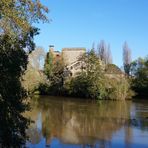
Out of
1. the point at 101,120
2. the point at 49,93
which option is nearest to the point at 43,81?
the point at 49,93

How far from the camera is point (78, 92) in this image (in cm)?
6462

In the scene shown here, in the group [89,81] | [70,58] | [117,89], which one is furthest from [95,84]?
[70,58]

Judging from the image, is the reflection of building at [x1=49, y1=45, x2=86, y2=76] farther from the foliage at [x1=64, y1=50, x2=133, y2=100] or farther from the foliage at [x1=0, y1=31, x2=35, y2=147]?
the foliage at [x1=0, y1=31, x2=35, y2=147]

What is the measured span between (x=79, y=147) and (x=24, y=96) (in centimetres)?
660

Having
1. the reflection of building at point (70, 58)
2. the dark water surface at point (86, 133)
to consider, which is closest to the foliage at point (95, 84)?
the reflection of building at point (70, 58)

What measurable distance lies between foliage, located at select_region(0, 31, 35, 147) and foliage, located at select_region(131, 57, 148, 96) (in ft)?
184

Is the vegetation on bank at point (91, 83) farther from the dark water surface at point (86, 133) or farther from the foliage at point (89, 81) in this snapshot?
the dark water surface at point (86, 133)

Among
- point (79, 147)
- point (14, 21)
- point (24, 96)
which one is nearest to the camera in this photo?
point (14, 21)

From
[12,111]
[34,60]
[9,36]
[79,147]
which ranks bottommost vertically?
[79,147]

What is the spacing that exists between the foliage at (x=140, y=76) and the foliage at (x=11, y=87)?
56.1 metres

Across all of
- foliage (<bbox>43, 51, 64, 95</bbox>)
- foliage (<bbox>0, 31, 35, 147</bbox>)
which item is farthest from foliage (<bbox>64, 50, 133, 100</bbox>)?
foliage (<bbox>0, 31, 35, 147</bbox>)

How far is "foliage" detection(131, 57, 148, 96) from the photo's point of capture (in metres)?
67.4

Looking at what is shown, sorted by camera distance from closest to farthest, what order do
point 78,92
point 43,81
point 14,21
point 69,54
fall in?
point 14,21, point 78,92, point 43,81, point 69,54

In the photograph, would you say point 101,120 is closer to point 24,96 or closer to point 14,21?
point 24,96
